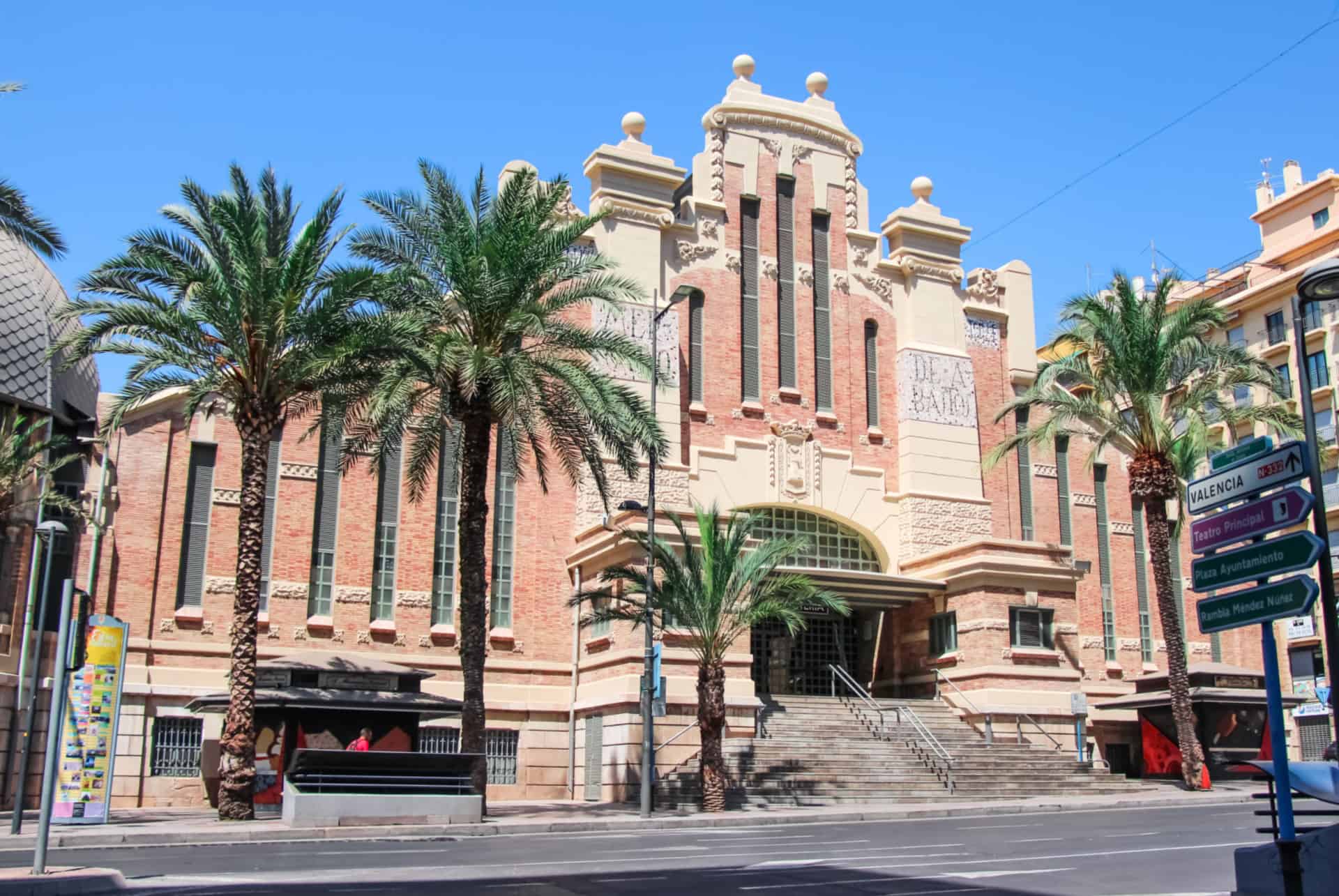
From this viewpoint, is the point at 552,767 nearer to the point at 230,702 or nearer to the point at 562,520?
the point at 562,520

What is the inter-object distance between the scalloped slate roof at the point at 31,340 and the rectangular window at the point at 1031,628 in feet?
79.5

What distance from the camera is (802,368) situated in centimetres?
3709

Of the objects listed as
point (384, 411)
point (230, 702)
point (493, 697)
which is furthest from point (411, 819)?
point (493, 697)

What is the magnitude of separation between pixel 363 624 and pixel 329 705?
566cm

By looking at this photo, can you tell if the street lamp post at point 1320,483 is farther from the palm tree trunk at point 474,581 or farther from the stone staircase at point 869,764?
the stone staircase at point 869,764

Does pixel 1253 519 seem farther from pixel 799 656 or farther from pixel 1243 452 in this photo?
pixel 799 656

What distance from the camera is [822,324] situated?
3784 cm

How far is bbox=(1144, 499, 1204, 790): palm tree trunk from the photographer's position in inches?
1192

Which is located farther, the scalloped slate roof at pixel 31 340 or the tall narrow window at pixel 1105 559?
the tall narrow window at pixel 1105 559

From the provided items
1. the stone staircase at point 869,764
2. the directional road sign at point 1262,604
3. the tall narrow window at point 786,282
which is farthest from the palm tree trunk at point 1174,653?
the directional road sign at point 1262,604

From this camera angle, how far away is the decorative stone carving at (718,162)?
37188 mm

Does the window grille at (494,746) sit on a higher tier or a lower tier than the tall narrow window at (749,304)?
lower

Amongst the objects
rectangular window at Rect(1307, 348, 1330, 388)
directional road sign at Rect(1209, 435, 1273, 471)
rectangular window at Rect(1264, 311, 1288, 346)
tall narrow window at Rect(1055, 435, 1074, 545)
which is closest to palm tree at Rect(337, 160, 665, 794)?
directional road sign at Rect(1209, 435, 1273, 471)

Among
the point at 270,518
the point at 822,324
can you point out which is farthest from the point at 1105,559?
the point at 270,518
